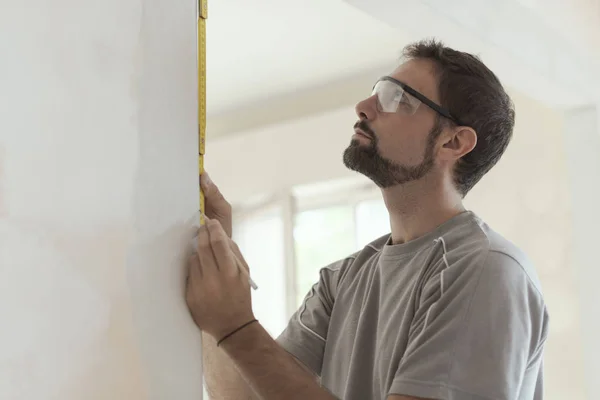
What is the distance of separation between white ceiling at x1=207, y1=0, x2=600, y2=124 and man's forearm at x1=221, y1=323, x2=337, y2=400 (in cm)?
109

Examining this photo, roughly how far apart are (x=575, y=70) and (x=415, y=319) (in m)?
1.90

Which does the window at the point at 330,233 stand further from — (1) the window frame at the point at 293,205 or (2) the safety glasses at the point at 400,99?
(2) the safety glasses at the point at 400,99

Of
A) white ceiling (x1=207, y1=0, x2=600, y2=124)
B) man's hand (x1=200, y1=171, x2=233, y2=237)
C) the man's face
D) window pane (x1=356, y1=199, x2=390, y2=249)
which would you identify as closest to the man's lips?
the man's face

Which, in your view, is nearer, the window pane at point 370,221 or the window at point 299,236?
the window pane at point 370,221

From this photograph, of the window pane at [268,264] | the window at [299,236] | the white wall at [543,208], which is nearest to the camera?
the white wall at [543,208]

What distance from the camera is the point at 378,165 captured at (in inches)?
60.6

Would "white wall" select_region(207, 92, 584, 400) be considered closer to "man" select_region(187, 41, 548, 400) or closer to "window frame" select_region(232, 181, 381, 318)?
"window frame" select_region(232, 181, 381, 318)

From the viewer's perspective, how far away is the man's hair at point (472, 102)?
5.27 ft

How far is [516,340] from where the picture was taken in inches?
48.8

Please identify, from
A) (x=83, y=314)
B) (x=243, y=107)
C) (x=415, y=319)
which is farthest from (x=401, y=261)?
(x=243, y=107)

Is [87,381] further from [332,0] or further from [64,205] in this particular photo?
[332,0]

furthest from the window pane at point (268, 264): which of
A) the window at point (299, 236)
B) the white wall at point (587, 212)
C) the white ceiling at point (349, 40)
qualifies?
the white wall at point (587, 212)

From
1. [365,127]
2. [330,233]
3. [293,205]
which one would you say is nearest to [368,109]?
[365,127]

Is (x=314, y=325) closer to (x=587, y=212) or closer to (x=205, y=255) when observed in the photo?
(x=205, y=255)
